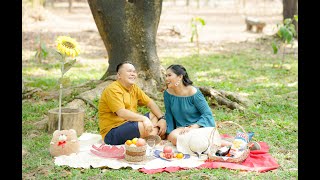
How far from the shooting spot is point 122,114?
5.46 meters

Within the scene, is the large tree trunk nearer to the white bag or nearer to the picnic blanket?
the white bag

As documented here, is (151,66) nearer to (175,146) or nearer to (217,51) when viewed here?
(175,146)

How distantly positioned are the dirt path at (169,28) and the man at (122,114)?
671 cm

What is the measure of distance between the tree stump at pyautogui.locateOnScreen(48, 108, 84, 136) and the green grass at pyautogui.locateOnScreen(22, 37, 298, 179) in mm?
156

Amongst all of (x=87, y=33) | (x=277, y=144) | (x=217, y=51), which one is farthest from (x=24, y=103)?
(x=87, y=33)

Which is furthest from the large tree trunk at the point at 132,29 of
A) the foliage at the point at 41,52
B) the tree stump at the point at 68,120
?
the foliage at the point at 41,52

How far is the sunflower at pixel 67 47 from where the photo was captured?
5.34 meters

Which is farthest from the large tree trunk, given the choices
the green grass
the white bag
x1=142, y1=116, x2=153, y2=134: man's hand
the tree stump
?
the white bag

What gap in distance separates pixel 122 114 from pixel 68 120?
0.90 metres

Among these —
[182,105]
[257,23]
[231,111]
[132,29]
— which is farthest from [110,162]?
[257,23]

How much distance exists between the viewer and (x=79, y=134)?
6.15m

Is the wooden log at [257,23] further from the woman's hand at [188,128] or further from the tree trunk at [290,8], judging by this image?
the woman's hand at [188,128]

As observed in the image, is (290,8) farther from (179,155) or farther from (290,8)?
(179,155)
